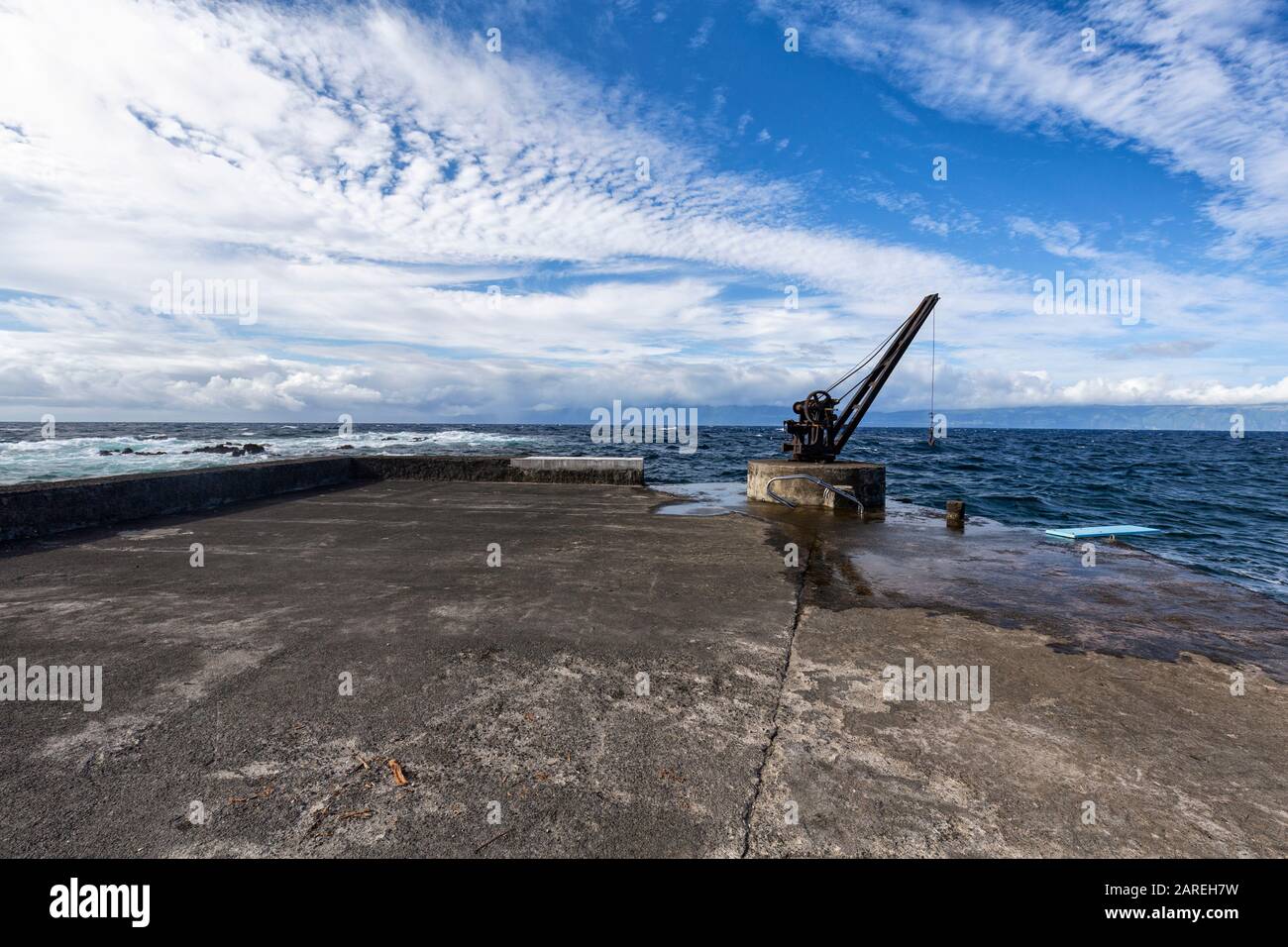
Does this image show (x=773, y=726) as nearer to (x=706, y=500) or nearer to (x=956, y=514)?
(x=956, y=514)

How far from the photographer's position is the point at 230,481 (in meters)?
10.9

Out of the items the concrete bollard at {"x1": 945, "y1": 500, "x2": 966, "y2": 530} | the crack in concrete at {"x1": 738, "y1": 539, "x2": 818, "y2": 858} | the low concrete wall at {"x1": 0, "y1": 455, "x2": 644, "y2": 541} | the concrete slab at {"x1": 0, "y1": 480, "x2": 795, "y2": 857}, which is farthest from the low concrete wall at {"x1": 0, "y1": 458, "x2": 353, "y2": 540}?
the concrete bollard at {"x1": 945, "y1": 500, "x2": 966, "y2": 530}

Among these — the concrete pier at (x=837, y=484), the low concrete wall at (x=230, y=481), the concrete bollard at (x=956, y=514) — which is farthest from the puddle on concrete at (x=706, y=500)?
the concrete bollard at (x=956, y=514)

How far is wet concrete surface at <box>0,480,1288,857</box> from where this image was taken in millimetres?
2375

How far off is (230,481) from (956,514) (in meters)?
12.3

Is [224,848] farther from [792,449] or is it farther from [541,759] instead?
[792,449]

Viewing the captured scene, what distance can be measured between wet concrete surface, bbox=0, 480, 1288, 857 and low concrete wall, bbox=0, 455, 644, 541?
231 cm

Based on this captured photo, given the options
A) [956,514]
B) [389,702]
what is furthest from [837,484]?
[389,702]

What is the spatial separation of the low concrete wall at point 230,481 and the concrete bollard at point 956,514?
7.27 meters

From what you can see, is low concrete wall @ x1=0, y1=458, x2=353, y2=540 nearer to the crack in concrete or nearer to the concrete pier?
the crack in concrete
